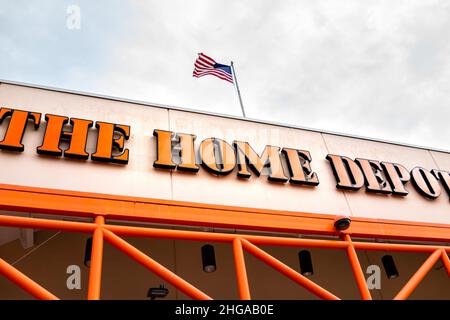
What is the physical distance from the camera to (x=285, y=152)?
7.34m

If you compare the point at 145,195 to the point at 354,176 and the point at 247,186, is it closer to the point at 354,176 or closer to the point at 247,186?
the point at 247,186

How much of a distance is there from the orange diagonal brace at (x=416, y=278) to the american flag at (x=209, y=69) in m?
6.95

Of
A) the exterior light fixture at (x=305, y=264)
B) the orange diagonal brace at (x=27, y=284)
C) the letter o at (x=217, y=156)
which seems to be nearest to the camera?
the orange diagonal brace at (x=27, y=284)

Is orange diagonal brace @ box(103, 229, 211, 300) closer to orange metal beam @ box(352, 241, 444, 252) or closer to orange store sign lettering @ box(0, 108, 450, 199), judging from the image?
orange store sign lettering @ box(0, 108, 450, 199)

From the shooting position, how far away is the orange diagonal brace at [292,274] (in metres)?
4.52

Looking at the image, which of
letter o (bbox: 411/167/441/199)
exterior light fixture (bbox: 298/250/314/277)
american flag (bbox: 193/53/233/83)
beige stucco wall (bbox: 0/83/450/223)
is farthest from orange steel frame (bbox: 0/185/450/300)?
american flag (bbox: 193/53/233/83)

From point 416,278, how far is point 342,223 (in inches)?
49.2

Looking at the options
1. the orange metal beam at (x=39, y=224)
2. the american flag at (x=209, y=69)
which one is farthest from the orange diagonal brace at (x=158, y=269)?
the american flag at (x=209, y=69)

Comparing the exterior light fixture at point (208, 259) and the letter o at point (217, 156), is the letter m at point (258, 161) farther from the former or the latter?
the exterior light fixture at point (208, 259)

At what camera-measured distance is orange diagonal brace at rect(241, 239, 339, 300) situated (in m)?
4.52

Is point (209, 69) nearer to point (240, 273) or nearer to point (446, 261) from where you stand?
point (240, 273)

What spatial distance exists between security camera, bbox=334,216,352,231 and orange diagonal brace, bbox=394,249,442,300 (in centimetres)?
113
